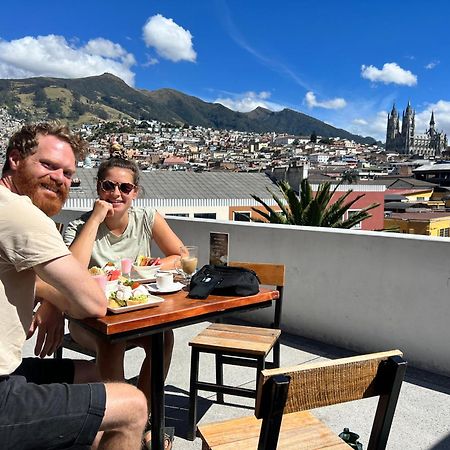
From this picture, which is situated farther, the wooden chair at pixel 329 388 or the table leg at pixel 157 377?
the table leg at pixel 157 377

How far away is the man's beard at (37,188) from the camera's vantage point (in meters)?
1.64

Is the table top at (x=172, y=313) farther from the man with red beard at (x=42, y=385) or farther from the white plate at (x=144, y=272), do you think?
the white plate at (x=144, y=272)

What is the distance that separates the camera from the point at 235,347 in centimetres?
249

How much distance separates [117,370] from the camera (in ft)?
6.96

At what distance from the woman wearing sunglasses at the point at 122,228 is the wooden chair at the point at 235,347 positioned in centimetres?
20

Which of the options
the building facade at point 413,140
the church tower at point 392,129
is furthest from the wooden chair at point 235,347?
the church tower at point 392,129

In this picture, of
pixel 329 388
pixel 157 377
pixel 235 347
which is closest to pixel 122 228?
pixel 235 347

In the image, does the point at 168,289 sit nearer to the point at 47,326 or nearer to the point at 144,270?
the point at 144,270

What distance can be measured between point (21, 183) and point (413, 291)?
2847 mm

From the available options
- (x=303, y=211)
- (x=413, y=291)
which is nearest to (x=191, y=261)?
(x=413, y=291)

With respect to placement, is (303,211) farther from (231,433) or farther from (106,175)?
(231,433)

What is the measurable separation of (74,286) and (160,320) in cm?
40

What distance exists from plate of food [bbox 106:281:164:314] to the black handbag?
0.21 meters

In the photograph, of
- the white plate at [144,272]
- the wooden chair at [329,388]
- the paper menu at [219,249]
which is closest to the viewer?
the wooden chair at [329,388]
